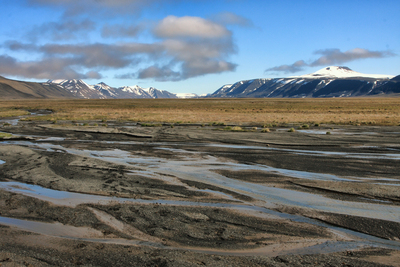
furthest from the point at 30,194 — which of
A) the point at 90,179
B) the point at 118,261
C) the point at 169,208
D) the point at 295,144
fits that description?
the point at 295,144

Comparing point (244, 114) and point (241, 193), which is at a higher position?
point (244, 114)

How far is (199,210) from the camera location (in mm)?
8078

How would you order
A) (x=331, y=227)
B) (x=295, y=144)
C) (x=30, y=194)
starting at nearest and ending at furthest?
1. (x=331, y=227)
2. (x=30, y=194)
3. (x=295, y=144)

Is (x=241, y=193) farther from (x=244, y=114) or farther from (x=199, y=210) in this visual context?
(x=244, y=114)

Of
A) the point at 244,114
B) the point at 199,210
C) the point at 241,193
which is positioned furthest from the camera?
the point at 244,114

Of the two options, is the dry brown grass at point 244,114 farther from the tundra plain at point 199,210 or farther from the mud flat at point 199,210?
the tundra plain at point 199,210

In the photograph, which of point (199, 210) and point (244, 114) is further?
point (244, 114)

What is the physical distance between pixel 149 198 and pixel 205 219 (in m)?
2.31

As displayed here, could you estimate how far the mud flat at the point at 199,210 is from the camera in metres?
5.82

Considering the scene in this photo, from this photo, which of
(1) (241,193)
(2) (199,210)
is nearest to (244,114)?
(1) (241,193)

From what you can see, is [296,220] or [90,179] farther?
[90,179]

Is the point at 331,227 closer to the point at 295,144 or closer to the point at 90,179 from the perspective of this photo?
the point at 90,179

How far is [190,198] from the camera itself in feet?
30.0

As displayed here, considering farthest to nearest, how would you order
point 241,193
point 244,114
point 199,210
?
point 244,114 → point 241,193 → point 199,210
